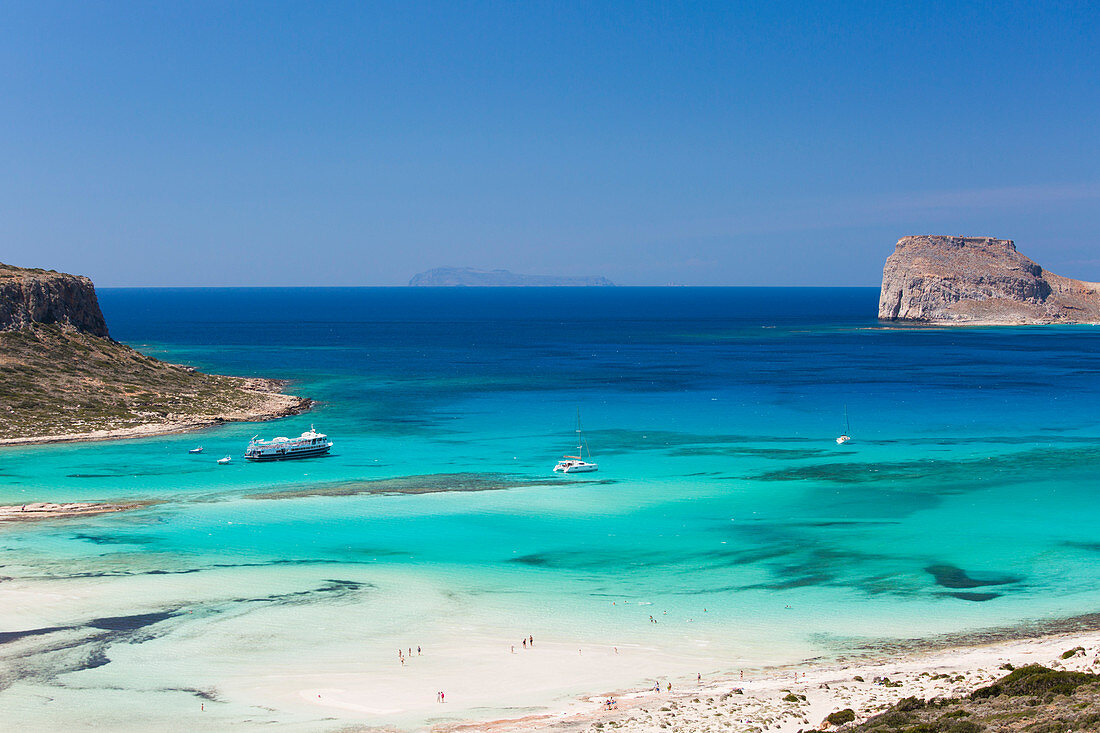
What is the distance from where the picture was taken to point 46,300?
96.6 m

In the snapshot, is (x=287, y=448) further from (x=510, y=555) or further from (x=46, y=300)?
(x=46, y=300)

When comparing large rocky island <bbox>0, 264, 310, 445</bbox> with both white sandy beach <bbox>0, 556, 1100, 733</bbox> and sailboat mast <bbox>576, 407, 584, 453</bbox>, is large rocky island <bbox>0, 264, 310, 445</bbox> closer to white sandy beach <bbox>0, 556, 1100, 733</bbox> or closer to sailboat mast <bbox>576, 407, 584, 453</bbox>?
sailboat mast <bbox>576, 407, 584, 453</bbox>

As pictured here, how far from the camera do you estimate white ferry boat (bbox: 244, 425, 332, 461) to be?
239ft

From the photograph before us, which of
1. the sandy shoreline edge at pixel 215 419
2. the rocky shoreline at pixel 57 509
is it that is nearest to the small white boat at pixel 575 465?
the rocky shoreline at pixel 57 509

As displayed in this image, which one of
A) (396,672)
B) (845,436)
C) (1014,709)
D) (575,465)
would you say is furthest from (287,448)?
(1014,709)

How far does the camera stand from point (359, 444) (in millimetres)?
78938

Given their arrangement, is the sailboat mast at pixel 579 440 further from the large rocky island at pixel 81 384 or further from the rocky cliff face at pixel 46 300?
the rocky cliff face at pixel 46 300

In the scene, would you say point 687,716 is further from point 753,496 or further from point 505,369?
point 505,369

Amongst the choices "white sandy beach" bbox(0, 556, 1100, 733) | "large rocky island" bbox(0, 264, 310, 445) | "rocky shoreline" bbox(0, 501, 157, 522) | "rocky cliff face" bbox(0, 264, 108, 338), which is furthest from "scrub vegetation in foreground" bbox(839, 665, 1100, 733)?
"rocky cliff face" bbox(0, 264, 108, 338)

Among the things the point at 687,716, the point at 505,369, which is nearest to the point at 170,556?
the point at 687,716

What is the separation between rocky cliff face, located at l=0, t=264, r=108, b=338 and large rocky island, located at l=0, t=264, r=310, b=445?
10 centimetres

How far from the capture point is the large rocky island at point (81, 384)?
83.1 meters

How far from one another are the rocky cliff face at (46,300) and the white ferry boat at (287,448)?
35.5 meters

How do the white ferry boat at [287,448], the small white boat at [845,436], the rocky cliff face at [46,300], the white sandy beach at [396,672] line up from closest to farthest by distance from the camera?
the white sandy beach at [396,672] < the white ferry boat at [287,448] < the small white boat at [845,436] < the rocky cliff face at [46,300]
